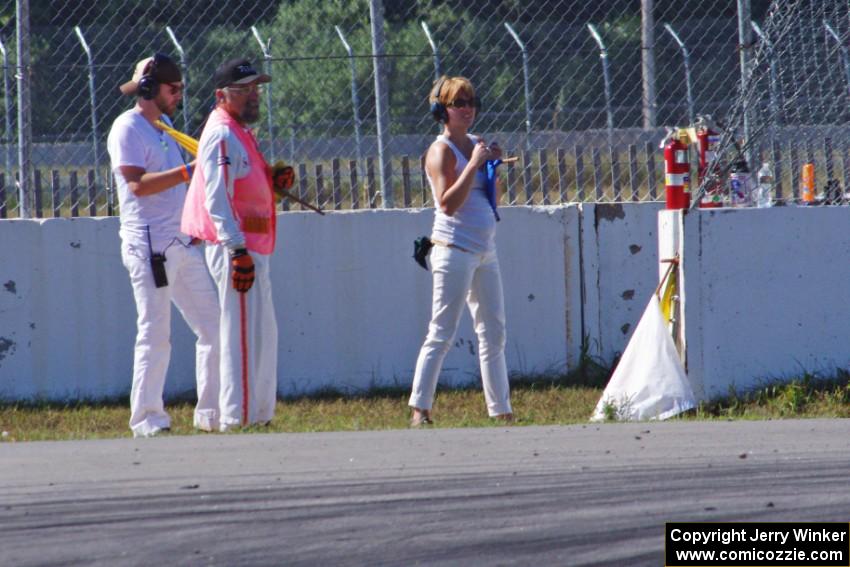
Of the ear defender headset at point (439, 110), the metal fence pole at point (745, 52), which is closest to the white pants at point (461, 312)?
the ear defender headset at point (439, 110)

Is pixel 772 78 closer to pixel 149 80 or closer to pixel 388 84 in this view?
pixel 388 84

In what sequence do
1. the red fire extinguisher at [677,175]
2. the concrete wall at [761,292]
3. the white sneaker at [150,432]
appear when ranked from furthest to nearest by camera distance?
the red fire extinguisher at [677,175] → the concrete wall at [761,292] → the white sneaker at [150,432]

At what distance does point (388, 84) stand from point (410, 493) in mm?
4339

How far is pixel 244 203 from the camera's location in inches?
289

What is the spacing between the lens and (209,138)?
7258 millimetres

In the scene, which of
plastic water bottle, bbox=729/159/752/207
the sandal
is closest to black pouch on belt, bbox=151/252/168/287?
the sandal

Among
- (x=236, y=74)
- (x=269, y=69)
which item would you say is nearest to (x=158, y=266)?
(x=236, y=74)

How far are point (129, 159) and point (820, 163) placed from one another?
4.42 m

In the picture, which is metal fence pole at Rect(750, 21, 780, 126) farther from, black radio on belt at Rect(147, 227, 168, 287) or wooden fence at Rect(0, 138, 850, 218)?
black radio on belt at Rect(147, 227, 168, 287)

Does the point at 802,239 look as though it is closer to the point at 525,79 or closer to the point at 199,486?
the point at 525,79

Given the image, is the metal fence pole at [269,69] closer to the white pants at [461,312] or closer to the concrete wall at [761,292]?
the white pants at [461,312]

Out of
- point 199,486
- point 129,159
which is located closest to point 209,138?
point 129,159

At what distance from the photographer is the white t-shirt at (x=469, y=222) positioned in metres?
7.61

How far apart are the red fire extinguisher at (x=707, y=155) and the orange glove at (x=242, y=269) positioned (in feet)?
9.55
